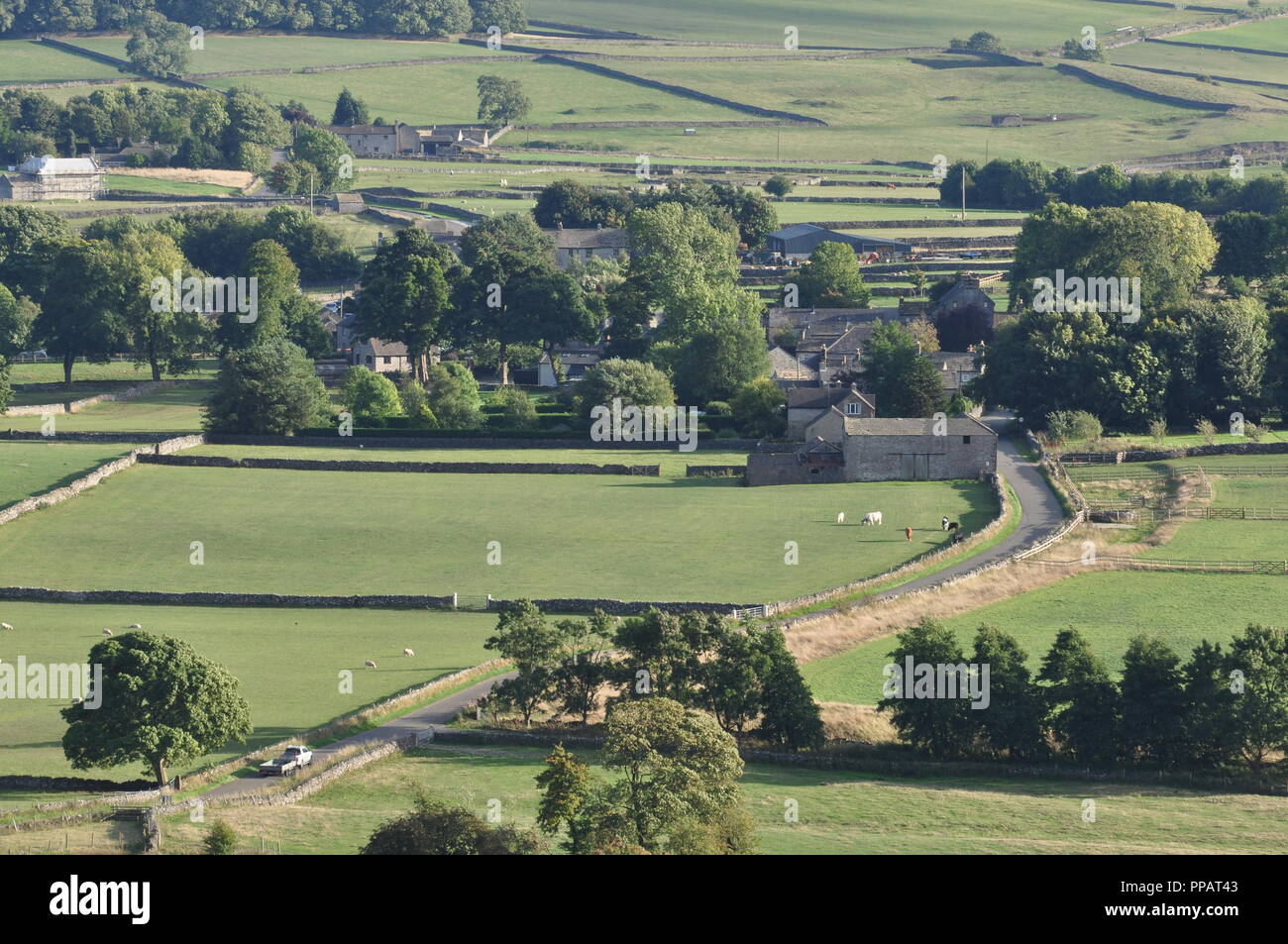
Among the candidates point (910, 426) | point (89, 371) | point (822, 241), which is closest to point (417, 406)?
point (910, 426)

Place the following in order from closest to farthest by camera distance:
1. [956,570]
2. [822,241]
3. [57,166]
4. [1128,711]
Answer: [1128,711] → [956,570] → [822,241] → [57,166]

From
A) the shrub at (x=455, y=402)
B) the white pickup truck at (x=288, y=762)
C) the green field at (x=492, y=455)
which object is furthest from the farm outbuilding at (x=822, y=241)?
the white pickup truck at (x=288, y=762)

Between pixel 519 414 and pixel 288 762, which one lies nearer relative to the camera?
pixel 288 762

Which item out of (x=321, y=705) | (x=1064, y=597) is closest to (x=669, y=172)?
(x=1064, y=597)

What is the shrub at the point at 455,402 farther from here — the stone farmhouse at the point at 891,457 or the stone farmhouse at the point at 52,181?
the stone farmhouse at the point at 52,181

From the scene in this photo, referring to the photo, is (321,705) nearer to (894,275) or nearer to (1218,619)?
(1218,619)

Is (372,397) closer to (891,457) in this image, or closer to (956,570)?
(891,457)
